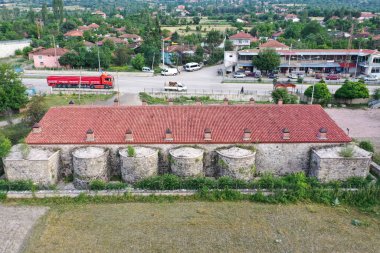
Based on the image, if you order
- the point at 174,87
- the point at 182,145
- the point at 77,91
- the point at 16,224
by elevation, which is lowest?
the point at 16,224

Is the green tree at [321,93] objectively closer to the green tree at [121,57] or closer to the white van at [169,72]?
the white van at [169,72]

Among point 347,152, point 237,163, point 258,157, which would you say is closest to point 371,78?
point 347,152

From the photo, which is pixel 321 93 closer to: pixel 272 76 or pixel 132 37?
pixel 272 76

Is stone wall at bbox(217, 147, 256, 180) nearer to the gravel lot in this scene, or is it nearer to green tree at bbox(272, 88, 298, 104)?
the gravel lot

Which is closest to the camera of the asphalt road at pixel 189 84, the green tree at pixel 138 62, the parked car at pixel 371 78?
the asphalt road at pixel 189 84

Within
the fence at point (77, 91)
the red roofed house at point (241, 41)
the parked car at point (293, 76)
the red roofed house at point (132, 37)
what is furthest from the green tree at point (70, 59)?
the parked car at point (293, 76)

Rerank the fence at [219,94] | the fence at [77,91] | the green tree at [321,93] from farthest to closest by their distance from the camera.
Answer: the fence at [77,91] → the fence at [219,94] → the green tree at [321,93]

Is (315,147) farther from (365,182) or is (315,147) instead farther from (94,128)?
(94,128)
